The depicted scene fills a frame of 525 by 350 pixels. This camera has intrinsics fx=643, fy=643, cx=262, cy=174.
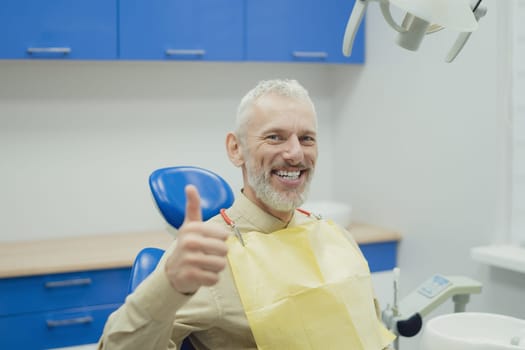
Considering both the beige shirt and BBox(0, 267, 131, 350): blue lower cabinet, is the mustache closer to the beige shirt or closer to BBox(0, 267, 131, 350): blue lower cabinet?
the beige shirt

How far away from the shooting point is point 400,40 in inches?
46.8

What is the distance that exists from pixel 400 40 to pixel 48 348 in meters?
1.94

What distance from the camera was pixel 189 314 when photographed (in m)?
1.43

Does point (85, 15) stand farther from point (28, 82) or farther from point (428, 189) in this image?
point (428, 189)

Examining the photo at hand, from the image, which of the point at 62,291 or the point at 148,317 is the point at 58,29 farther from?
the point at 148,317

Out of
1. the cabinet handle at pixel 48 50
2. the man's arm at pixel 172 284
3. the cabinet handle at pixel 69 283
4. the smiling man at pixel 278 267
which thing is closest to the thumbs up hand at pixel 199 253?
the man's arm at pixel 172 284

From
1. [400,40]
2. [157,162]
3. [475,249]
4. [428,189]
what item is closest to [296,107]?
[400,40]

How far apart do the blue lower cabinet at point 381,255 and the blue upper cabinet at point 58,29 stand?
1.47m

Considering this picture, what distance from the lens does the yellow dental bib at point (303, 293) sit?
150 centimetres

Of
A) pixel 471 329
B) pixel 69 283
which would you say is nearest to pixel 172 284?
pixel 471 329

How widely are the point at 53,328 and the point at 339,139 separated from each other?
6.02 ft

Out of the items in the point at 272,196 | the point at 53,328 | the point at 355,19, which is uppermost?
the point at 355,19

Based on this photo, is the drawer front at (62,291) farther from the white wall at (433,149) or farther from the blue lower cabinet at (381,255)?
the white wall at (433,149)

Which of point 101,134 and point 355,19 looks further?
point 101,134
